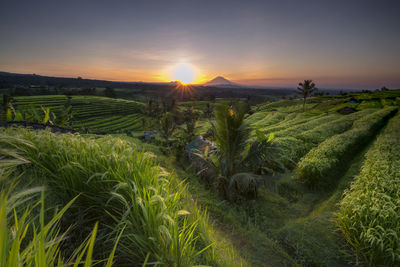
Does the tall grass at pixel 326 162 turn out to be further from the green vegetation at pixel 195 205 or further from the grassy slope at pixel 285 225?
the grassy slope at pixel 285 225

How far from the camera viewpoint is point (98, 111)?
A: 224ft

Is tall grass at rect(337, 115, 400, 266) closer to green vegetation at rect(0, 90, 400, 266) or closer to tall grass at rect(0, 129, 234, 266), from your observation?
green vegetation at rect(0, 90, 400, 266)

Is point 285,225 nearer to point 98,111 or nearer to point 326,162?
point 326,162

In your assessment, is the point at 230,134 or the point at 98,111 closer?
the point at 230,134

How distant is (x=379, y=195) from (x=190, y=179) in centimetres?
696

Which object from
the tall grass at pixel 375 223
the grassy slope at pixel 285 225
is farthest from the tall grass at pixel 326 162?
the tall grass at pixel 375 223

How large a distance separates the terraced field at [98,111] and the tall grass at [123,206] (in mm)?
53940

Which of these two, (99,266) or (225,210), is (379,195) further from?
(99,266)

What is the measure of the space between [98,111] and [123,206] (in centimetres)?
7805

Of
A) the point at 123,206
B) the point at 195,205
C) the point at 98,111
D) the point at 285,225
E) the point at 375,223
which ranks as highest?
the point at 123,206

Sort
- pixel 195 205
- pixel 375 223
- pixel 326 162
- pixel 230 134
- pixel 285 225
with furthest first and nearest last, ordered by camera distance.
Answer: pixel 326 162 → pixel 230 134 → pixel 285 225 → pixel 375 223 → pixel 195 205

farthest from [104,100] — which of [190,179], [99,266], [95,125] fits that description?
[99,266]

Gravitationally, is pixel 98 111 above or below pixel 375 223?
below

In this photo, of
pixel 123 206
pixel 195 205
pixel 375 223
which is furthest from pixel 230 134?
pixel 123 206
